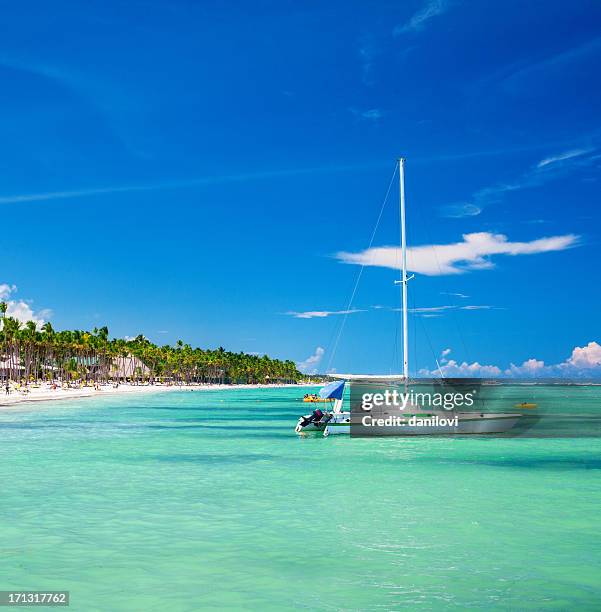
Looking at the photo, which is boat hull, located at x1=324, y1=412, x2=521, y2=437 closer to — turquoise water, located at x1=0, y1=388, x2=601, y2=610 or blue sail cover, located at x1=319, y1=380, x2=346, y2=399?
blue sail cover, located at x1=319, y1=380, x2=346, y2=399

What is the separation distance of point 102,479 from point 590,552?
18.3m

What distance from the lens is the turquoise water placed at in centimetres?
1284

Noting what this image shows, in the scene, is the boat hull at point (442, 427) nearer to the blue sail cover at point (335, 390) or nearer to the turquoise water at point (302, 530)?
the blue sail cover at point (335, 390)

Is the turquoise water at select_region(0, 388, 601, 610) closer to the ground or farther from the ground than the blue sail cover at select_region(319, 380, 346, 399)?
closer to the ground

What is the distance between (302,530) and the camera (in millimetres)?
18062

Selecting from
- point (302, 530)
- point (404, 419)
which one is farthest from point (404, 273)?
point (302, 530)

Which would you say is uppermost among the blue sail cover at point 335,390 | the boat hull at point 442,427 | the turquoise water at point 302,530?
the blue sail cover at point 335,390

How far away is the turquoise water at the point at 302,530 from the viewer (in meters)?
12.8

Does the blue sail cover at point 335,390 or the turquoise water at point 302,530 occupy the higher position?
the blue sail cover at point 335,390

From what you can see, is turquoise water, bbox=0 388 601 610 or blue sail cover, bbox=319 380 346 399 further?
blue sail cover, bbox=319 380 346 399

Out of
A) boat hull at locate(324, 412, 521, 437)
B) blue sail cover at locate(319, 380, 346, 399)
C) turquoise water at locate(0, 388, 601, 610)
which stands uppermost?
blue sail cover at locate(319, 380, 346, 399)

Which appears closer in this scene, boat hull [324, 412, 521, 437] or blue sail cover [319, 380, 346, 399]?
boat hull [324, 412, 521, 437]

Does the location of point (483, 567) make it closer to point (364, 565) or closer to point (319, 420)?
point (364, 565)

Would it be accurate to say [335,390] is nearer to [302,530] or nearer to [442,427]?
[442,427]
